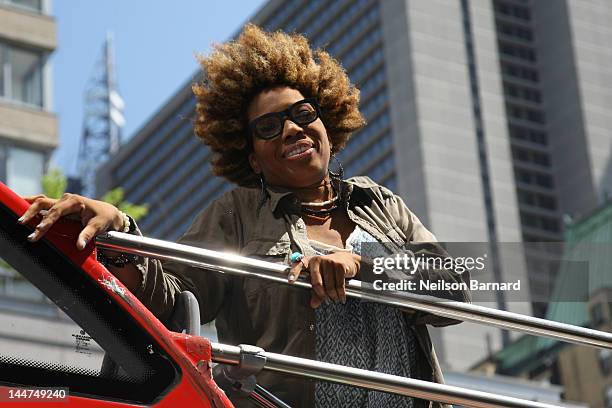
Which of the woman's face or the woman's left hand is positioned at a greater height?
the woman's face

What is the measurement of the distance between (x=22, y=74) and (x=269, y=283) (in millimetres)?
33591

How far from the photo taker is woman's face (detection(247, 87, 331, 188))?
5.30 meters

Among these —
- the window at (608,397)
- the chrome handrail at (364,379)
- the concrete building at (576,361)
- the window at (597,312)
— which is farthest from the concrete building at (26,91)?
the window at (608,397)

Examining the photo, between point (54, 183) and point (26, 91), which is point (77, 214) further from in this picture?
point (26, 91)

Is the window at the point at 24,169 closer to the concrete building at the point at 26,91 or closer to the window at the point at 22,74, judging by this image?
the concrete building at the point at 26,91

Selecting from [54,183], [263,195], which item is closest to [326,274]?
[263,195]

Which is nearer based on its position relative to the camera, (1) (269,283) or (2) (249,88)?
(1) (269,283)

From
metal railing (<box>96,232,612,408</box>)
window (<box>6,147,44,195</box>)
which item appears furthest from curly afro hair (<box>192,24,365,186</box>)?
window (<box>6,147,44,195</box>)

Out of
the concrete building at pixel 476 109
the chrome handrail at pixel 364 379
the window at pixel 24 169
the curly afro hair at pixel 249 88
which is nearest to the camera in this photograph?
the chrome handrail at pixel 364 379

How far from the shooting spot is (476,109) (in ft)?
388

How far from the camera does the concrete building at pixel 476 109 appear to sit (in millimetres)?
111188

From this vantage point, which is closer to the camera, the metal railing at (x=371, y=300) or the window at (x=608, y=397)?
the metal railing at (x=371, y=300)

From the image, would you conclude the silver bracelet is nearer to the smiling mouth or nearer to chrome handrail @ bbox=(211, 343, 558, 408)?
chrome handrail @ bbox=(211, 343, 558, 408)

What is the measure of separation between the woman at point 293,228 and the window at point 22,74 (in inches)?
1254
